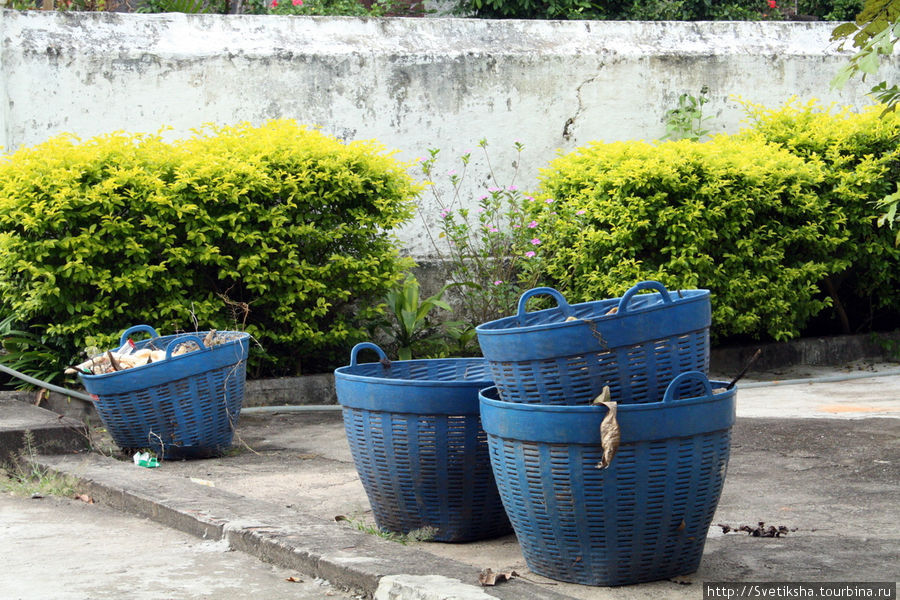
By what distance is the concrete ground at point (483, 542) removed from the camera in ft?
12.0

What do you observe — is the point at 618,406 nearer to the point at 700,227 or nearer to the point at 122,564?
the point at 122,564

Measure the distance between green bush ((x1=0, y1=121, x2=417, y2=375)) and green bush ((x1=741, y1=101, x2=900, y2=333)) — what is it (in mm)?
3424

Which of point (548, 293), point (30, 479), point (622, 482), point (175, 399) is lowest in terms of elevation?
point (30, 479)

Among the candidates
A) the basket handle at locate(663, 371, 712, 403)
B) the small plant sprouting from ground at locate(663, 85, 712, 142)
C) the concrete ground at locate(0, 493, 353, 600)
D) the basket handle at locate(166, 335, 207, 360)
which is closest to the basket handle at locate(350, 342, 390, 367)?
the concrete ground at locate(0, 493, 353, 600)

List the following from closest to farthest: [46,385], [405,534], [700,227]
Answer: [405,534]
[46,385]
[700,227]

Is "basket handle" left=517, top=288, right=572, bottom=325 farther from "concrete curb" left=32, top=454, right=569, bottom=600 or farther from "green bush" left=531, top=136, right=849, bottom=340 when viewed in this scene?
"green bush" left=531, top=136, right=849, bottom=340

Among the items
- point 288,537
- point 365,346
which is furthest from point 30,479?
point 365,346

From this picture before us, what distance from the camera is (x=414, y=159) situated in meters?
8.77

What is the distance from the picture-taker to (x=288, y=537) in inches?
166

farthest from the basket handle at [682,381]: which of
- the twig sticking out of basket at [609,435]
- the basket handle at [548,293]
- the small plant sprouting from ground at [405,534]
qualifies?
the small plant sprouting from ground at [405,534]

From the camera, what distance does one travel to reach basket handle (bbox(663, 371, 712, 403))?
3.46m

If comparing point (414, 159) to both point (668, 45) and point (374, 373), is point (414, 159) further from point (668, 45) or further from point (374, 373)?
point (374, 373)

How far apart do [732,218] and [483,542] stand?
457 centimetres

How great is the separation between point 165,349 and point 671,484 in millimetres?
3527
